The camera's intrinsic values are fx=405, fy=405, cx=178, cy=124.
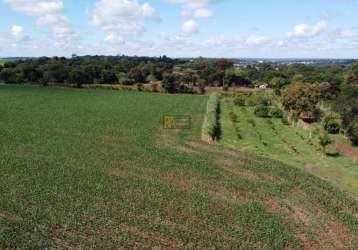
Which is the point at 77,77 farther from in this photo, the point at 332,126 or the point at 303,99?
the point at 332,126

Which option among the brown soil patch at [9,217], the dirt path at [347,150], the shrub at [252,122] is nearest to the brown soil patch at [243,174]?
the dirt path at [347,150]

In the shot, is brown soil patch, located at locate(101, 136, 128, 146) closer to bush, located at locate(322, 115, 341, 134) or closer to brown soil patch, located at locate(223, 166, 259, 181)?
brown soil patch, located at locate(223, 166, 259, 181)

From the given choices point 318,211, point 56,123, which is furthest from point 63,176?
point 56,123

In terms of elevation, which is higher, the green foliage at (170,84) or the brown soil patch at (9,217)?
the green foliage at (170,84)

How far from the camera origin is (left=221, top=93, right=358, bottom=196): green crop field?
2941 centimetres

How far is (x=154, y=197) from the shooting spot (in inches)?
900

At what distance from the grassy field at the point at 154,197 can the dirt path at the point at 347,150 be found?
759cm

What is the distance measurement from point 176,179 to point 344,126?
25771mm

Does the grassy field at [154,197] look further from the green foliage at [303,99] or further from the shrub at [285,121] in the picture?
the green foliage at [303,99]

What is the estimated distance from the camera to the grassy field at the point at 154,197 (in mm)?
18016

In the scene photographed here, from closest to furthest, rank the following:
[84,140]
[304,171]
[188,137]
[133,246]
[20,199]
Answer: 1. [133,246]
2. [20,199]
3. [304,171]
4. [84,140]
5. [188,137]

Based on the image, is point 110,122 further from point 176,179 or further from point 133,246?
point 133,246

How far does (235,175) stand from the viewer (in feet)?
91.4

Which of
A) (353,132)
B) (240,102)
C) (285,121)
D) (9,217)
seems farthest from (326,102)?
(9,217)
